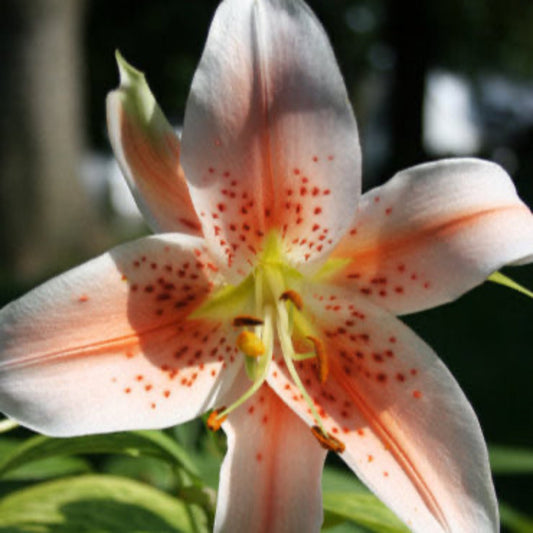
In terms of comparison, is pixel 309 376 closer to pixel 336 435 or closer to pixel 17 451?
pixel 336 435

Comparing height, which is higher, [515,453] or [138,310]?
[138,310]

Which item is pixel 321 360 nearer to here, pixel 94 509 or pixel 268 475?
pixel 268 475

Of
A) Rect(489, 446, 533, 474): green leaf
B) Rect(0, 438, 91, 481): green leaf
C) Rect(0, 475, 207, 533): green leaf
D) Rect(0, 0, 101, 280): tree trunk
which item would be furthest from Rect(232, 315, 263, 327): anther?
Rect(0, 0, 101, 280): tree trunk

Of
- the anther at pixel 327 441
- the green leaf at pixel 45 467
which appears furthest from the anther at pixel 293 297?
the green leaf at pixel 45 467

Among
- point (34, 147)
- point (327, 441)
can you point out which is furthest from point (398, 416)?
point (34, 147)

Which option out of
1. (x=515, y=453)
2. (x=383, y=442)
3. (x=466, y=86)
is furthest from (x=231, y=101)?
(x=466, y=86)

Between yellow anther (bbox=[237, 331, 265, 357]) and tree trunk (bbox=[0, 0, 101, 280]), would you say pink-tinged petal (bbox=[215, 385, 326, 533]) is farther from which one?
tree trunk (bbox=[0, 0, 101, 280])
